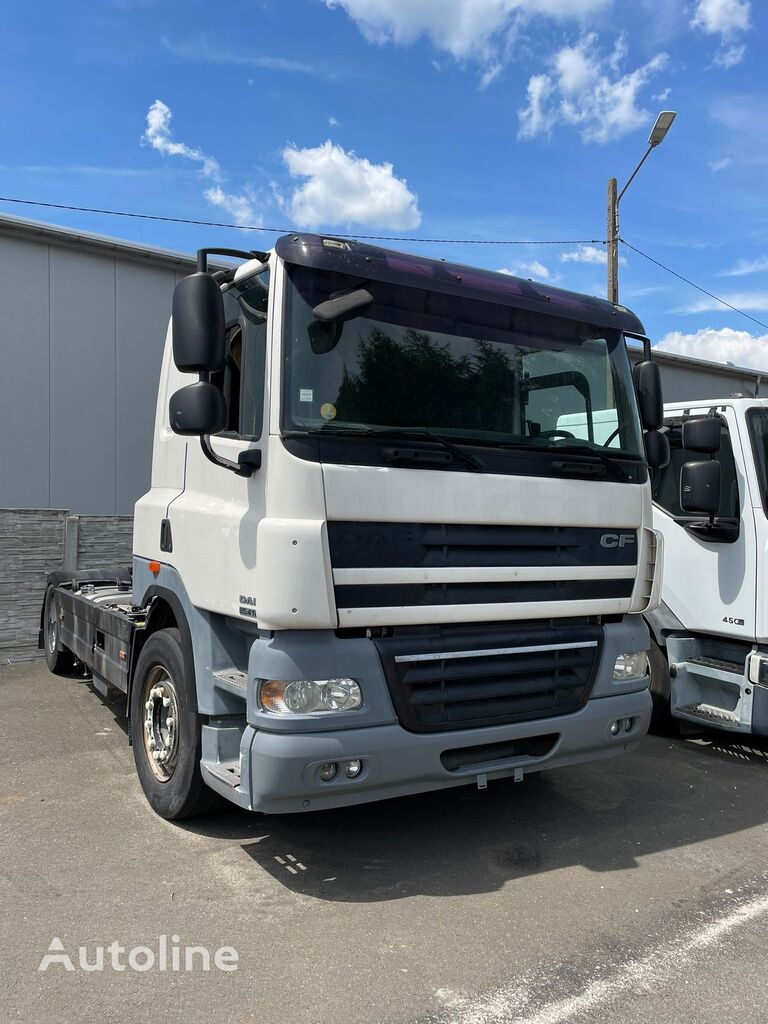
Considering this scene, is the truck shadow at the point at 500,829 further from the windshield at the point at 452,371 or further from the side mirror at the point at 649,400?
the side mirror at the point at 649,400

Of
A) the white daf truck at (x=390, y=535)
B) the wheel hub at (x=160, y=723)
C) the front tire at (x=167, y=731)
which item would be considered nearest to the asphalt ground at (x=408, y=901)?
the front tire at (x=167, y=731)

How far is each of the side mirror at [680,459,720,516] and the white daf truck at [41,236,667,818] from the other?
2.40ft

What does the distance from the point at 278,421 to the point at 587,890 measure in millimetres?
2518

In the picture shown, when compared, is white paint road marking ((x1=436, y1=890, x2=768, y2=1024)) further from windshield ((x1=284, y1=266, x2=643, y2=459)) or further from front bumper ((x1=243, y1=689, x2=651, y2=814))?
windshield ((x1=284, y1=266, x2=643, y2=459))

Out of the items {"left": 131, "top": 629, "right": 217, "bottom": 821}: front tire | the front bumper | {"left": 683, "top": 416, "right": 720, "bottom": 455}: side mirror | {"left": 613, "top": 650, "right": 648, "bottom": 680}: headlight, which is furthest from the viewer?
{"left": 683, "top": 416, "right": 720, "bottom": 455}: side mirror

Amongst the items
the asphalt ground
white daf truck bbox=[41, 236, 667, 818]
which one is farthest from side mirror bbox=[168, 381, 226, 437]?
the asphalt ground

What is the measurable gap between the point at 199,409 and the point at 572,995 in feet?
8.71

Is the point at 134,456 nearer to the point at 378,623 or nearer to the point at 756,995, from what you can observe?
the point at 378,623

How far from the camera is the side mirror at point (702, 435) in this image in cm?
493

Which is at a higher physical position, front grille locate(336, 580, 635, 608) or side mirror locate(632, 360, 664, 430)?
side mirror locate(632, 360, 664, 430)

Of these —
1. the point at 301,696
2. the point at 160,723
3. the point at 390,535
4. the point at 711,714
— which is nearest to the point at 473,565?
the point at 390,535

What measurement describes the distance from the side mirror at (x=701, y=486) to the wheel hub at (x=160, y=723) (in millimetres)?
3391

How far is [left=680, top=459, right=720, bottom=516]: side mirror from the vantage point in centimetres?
505

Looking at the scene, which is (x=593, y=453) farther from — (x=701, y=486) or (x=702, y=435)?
(x=701, y=486)
